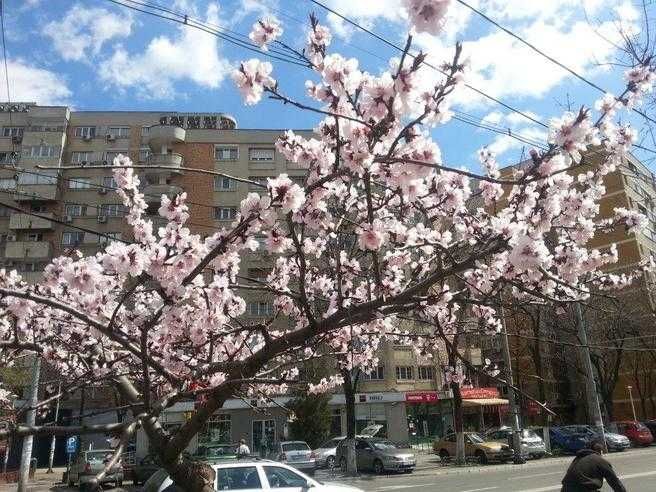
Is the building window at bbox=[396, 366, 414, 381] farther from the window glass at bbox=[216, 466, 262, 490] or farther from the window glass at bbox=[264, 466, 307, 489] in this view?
the window glass at bbox=[216, 466, 262, 490]

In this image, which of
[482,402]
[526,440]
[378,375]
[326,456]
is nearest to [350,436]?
[326,456]

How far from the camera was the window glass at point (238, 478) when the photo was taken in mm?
9461

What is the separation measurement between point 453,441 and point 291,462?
795 centimetres

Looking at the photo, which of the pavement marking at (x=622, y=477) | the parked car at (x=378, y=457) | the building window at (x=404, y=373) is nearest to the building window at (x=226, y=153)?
the building window at (x=404, y=373)

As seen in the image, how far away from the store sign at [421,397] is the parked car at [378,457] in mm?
14434

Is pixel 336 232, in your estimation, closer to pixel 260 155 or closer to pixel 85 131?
pixel 260 155

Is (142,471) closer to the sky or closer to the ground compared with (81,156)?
closer to the ground

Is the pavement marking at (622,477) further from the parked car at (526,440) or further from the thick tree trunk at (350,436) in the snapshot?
the parked car at (526,440)

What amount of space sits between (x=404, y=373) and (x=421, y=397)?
2.58 metres

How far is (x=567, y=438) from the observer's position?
28562mm

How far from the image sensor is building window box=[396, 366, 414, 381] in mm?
40281

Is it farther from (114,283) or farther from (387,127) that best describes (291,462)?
(387,127)

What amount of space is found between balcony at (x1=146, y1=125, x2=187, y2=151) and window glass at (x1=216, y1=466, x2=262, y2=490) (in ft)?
125

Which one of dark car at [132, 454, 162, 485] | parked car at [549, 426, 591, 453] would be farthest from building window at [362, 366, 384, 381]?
dark car at [132, 454, 162, 485]
